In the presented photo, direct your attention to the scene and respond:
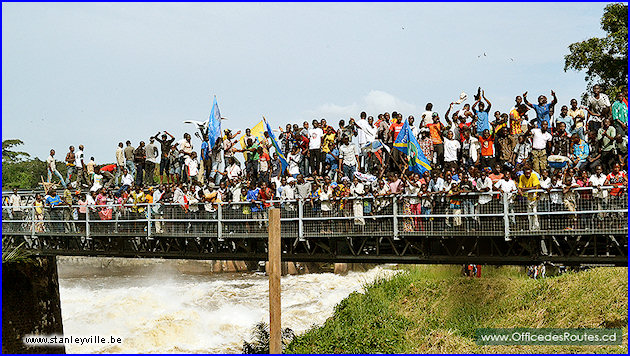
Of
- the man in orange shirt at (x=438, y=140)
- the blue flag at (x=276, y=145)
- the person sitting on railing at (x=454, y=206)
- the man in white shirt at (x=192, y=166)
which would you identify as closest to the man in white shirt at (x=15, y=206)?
the man in white shirt at (x=192, y=166)

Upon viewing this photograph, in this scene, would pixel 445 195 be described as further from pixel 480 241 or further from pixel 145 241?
pixel 145 241

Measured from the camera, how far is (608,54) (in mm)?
31797

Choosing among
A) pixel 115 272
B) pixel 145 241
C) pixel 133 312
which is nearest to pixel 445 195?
pixel 145 241

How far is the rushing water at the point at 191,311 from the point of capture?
31.1m

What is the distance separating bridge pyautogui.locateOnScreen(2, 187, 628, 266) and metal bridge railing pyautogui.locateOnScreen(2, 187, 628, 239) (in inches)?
0.9

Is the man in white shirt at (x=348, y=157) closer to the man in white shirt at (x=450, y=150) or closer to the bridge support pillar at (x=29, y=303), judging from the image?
the man in white shirt at (x=450, y=150)

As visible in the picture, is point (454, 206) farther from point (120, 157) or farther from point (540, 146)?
point (120, 157)

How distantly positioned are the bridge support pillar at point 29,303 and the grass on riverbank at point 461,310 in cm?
836

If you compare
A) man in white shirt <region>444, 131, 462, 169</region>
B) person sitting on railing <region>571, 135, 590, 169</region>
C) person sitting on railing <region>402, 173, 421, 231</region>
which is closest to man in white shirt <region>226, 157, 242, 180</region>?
man in white shirt <region>444, 131, 462, 169</region>

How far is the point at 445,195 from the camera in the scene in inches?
707

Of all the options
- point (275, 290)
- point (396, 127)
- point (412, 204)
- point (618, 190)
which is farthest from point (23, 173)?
point (618, 190)

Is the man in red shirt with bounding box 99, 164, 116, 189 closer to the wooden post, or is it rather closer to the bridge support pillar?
the bridge support pillar

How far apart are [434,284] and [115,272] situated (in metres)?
30.7

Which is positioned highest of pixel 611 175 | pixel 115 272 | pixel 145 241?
pixel 611 175
